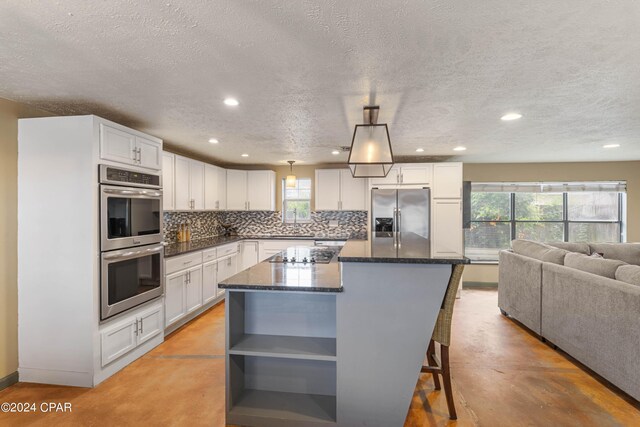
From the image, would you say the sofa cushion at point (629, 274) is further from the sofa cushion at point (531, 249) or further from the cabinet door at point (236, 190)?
the cabinet door at point (236, 190)

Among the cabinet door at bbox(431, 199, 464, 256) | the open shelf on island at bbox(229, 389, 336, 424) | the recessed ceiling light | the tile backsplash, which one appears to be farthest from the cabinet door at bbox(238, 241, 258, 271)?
the recessed ceiling light

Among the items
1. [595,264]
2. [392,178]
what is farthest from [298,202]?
[595,264]

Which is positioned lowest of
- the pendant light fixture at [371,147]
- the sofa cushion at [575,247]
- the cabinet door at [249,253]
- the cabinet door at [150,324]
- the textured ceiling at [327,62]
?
the cabinet door at [150,324]

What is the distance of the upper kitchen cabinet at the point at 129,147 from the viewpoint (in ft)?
8.37

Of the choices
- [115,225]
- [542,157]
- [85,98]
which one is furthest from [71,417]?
[542,157]

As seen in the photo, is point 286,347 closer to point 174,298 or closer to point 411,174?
point 174,298

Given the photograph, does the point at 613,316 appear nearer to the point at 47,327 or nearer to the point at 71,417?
the point at 71,417

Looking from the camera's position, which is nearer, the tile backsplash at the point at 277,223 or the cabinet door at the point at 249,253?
the cabinet door at the point at 249,253

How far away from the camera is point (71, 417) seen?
212 cm

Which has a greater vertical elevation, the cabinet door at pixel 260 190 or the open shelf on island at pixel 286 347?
the cabinet door at pixel 260 190

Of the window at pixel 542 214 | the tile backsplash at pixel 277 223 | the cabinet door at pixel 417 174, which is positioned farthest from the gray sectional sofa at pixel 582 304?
the tile backsplash at pixel 277 223

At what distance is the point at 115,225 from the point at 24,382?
4.69ft

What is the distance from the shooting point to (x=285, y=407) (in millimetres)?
2023

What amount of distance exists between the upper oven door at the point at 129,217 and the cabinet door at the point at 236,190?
2440 mm
